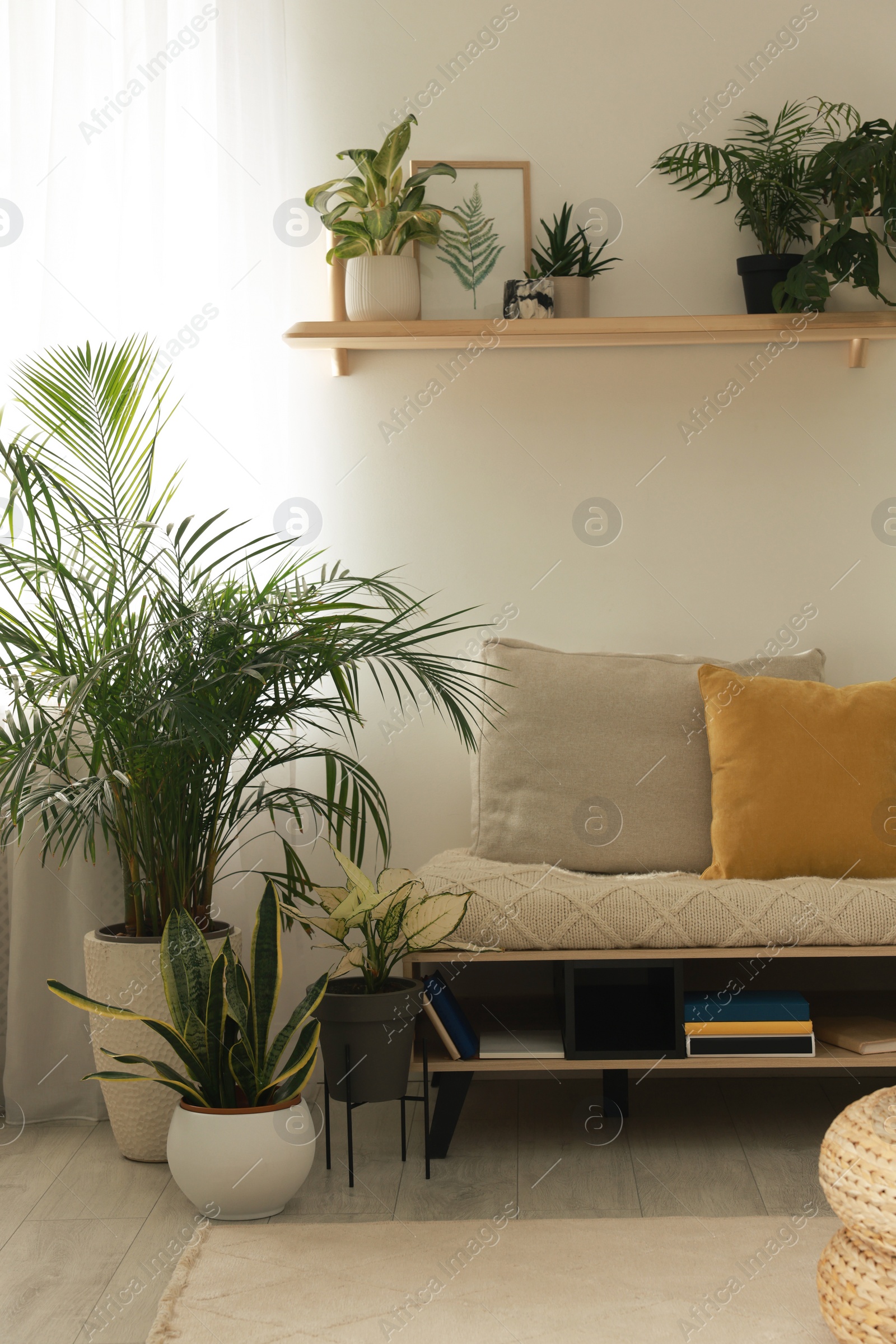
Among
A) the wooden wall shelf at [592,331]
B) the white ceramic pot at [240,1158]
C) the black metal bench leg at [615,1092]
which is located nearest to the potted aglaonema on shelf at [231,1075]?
the white ceramic pot at [240,1158]

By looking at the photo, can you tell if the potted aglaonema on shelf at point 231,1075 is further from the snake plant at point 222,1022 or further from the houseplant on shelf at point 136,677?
the houseplant on shelf at point 136,677

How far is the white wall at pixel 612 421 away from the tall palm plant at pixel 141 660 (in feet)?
1.02

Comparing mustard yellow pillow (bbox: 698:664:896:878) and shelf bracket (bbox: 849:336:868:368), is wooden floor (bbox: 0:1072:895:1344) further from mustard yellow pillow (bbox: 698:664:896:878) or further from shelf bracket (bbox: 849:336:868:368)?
shelf bracket (bbox: 849:336:868:368)

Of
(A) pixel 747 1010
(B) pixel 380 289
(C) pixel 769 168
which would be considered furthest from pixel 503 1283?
(C) pixel 769 168

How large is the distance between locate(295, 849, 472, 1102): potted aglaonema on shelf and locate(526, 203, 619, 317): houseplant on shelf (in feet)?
4.97

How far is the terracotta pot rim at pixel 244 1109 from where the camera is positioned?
1970 mm

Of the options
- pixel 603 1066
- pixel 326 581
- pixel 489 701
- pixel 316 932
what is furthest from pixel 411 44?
pixel 603 1066

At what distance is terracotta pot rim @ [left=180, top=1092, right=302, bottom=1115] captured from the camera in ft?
6.46

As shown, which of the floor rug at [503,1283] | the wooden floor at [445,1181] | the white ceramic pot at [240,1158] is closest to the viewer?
the floor rug at [503,1283]

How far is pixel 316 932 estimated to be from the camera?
113 inches

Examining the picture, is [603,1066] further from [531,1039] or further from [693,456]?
[693,456]

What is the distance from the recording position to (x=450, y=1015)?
2193 mm

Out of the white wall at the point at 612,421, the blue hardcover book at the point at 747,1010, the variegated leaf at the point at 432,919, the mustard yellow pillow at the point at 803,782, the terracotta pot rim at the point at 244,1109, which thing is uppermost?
the white wall at the point at 612,421

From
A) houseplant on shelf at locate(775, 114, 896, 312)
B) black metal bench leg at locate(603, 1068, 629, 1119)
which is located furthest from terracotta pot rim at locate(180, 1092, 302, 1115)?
houseplant on shelf at locate(775, 114, 896, 312)
